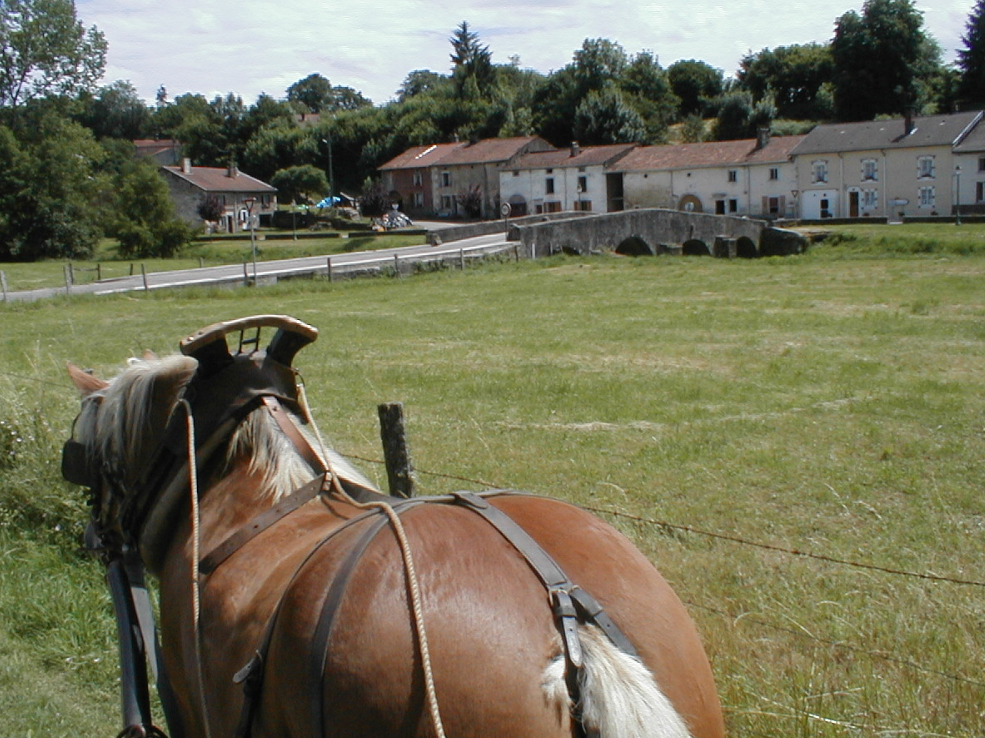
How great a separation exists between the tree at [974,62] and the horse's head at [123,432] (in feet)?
307

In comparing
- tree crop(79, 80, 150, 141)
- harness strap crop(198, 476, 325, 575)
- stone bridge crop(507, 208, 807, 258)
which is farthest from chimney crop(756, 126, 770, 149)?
tree crop(79, 80, 150, 141)

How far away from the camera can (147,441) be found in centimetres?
311

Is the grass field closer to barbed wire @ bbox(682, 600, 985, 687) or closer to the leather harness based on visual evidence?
barbed wire @ bbox(682, 600, 985, 687)

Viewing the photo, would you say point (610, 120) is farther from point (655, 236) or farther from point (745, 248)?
point (745, 248)

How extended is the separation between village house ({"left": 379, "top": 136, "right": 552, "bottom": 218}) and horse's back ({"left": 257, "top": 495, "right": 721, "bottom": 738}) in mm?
78320

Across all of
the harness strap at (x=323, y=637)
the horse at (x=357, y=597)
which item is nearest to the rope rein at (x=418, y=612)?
the horse at (x=357, y=597)

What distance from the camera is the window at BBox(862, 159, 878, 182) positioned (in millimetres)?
64750

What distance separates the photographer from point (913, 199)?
6369 centimetres

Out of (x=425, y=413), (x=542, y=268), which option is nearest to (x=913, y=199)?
(x=542, y=268)

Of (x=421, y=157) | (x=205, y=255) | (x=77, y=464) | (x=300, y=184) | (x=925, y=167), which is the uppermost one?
Answer: (x=421, y=157)

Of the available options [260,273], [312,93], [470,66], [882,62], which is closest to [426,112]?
[470,66]

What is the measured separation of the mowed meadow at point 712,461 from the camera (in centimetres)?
420

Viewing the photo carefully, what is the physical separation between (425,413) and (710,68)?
99378 mm

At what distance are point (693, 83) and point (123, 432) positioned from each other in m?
106
